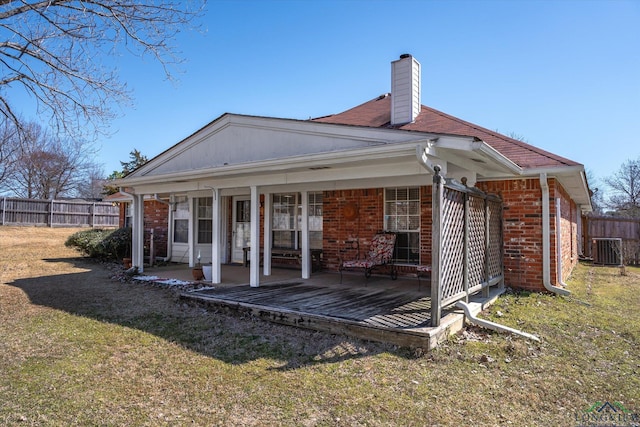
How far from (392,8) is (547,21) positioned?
10.2ft

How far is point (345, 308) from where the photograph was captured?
5.45 metres

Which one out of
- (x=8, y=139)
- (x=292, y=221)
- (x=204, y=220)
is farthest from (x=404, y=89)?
(x=8, y=139)

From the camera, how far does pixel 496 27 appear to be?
→ 8.29 meters

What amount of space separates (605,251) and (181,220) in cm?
1447

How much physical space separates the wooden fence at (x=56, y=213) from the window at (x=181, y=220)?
1224 cm

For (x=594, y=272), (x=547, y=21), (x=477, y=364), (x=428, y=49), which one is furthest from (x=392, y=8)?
(x=594, y=272)

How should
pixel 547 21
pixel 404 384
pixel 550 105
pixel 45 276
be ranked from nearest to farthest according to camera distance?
pixel 404 384, pixel 547 21, pixel 45 276, pixel 550 105

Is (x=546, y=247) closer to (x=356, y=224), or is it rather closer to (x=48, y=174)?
(x=356, y=224)

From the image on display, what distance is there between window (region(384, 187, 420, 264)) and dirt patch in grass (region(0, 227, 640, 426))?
250cm

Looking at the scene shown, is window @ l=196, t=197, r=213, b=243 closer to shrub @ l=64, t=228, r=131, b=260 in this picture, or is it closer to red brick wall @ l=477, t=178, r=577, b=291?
shrub @ l=64, t=228, r=131, b=260

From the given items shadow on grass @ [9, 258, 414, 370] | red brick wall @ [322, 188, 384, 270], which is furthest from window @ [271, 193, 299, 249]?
shadow on grass @ [9, 258, 414, 370]

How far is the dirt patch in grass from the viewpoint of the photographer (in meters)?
2.96

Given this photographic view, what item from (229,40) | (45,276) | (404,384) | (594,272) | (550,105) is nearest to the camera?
(404,384)

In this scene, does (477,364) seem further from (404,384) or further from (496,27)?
(496,27)
